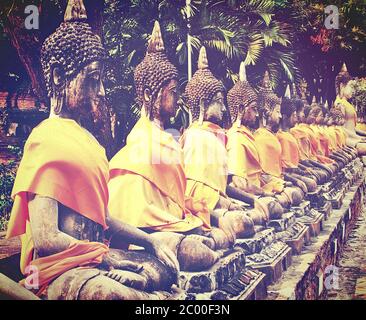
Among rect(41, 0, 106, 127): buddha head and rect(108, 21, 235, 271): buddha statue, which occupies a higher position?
rect(41, 0, 106, 127): buddha head

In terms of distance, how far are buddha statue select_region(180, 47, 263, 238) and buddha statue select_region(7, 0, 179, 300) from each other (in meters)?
0.72

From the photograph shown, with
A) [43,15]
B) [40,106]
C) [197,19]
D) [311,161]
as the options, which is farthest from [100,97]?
[311,161]

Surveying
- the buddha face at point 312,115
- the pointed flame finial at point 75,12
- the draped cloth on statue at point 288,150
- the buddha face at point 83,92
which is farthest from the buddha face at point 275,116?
the pointed flame finial at point 75,12

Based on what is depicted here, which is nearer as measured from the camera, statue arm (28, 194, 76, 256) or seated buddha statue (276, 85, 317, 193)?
statue arm (28, 194, 76, 256)

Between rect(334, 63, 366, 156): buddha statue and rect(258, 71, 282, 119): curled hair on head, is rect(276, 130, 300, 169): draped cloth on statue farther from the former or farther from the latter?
rect(334, 63, 366, 156): buddha statue

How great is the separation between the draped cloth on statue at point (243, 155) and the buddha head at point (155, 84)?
2.38ft

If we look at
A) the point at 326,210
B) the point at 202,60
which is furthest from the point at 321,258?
the point at 202,60

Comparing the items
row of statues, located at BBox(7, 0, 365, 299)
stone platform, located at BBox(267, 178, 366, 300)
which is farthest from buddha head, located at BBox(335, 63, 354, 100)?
stone platform, located at BBox(267, 178, 366, 300)

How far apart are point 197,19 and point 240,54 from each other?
50 centimetres

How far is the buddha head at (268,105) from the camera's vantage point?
6.07 metres

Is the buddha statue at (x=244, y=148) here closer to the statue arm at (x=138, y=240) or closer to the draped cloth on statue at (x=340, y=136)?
the draped cloth on statue at (x=340, y=136)

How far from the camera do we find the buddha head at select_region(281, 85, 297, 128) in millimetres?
6176

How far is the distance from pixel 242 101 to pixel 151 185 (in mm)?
1311
